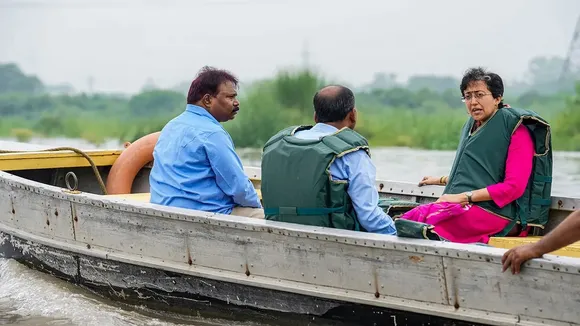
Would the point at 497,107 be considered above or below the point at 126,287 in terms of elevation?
above

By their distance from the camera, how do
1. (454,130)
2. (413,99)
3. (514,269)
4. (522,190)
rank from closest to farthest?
(514,269) < (522,190) < (454,130) < (413,99)

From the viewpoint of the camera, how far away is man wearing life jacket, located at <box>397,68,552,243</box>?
15.9 ft

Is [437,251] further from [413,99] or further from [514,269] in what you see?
[413,99]

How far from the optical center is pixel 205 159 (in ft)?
16.6

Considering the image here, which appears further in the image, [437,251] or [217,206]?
[217,206]

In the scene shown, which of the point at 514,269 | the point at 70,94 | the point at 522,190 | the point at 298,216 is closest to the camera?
the point at 514,269

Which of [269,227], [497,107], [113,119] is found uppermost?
[497,107]

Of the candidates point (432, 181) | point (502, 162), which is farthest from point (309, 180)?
point (432, 181)

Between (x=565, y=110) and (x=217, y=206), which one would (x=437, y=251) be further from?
(x=565, y=110)

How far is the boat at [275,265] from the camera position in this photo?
3953 mm

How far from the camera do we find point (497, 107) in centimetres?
495

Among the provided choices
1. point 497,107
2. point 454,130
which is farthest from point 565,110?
point 497,107

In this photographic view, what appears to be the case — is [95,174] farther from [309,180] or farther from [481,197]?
[481,197]

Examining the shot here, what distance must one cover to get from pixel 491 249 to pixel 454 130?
19.4 m
